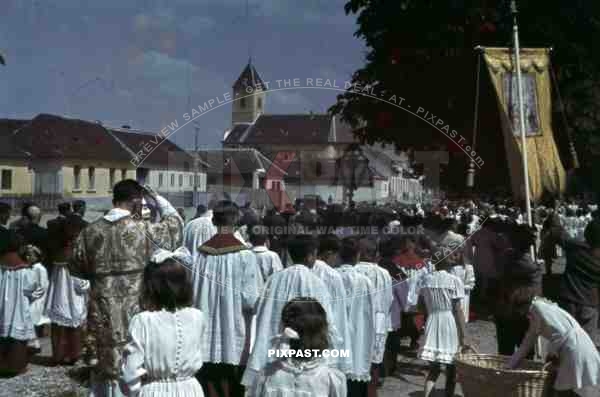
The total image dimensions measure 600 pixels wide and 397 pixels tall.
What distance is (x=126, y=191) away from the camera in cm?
502

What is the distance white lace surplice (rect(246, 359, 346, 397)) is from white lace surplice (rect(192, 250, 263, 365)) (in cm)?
215

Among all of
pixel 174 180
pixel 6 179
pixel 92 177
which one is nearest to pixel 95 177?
pixel 92 177

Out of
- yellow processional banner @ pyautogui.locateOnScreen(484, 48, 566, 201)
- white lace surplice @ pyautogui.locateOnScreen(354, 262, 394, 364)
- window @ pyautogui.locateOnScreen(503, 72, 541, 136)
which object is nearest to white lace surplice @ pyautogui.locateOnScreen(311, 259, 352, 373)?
white lace surplice @ pyautogui.locateOnScreen(354, 262, 394, 364)

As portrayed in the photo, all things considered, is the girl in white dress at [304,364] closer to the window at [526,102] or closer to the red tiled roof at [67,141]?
the window at [526,102]

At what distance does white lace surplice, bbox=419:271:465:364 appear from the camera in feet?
21.2

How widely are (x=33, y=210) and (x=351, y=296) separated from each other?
16.6ft

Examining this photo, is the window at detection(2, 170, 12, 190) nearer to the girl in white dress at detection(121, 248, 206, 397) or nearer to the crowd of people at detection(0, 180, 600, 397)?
the crowd of people at detection(0, 180, 600, 397)

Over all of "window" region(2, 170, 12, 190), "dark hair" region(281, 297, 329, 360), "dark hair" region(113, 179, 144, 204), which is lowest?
"dark hair" region(281, 297, 329, 360)

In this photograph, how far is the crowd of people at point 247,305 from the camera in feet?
12.1

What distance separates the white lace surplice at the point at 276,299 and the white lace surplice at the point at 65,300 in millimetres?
3921

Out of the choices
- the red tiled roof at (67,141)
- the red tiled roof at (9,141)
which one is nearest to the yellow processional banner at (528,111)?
the red tiled roof at (67,141)

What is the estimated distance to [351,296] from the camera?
19.7ft

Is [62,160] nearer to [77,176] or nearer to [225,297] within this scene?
[77,176]

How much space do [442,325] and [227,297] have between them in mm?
2122
